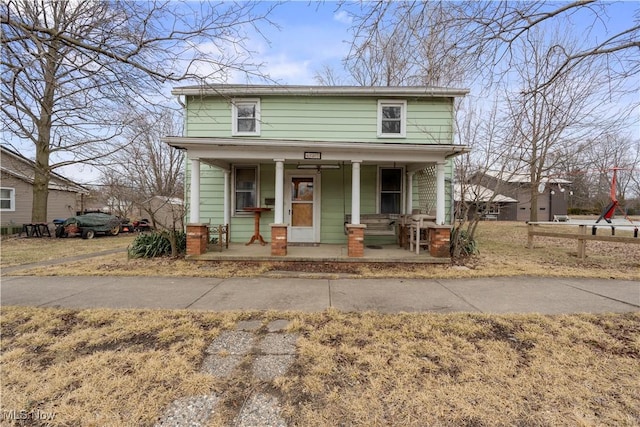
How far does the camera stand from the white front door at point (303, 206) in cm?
885

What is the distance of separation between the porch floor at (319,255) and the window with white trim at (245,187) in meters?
1.69

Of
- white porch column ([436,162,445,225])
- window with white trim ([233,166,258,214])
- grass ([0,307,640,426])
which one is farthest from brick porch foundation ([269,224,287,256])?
white porch column ([436,162,445,225])

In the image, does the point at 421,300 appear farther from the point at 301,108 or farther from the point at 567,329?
the point at 301,108

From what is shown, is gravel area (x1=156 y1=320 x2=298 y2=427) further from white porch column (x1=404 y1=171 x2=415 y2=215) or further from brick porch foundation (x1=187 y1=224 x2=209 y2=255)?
white porch column (x1=404 y1=171 x2=415 y2=215)

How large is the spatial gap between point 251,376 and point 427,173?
299 inches

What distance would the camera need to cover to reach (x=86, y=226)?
13875mm

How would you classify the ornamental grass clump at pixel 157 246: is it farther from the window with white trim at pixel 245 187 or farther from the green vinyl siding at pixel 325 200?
the window with white trim at pixel 245 187

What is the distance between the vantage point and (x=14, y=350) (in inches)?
111

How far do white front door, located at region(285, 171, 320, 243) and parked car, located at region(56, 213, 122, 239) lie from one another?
11338 mm

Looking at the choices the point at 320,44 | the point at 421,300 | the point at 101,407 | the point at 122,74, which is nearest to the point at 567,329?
the point at 421,300

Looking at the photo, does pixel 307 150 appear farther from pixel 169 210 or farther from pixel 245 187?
pixel 169 210

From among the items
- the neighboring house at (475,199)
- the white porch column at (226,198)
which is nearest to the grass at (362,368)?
the neighboring house at (475,199)

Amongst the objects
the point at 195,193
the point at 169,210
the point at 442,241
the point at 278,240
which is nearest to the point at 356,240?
the point at 278,240

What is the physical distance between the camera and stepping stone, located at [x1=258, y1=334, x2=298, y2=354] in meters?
2.85
